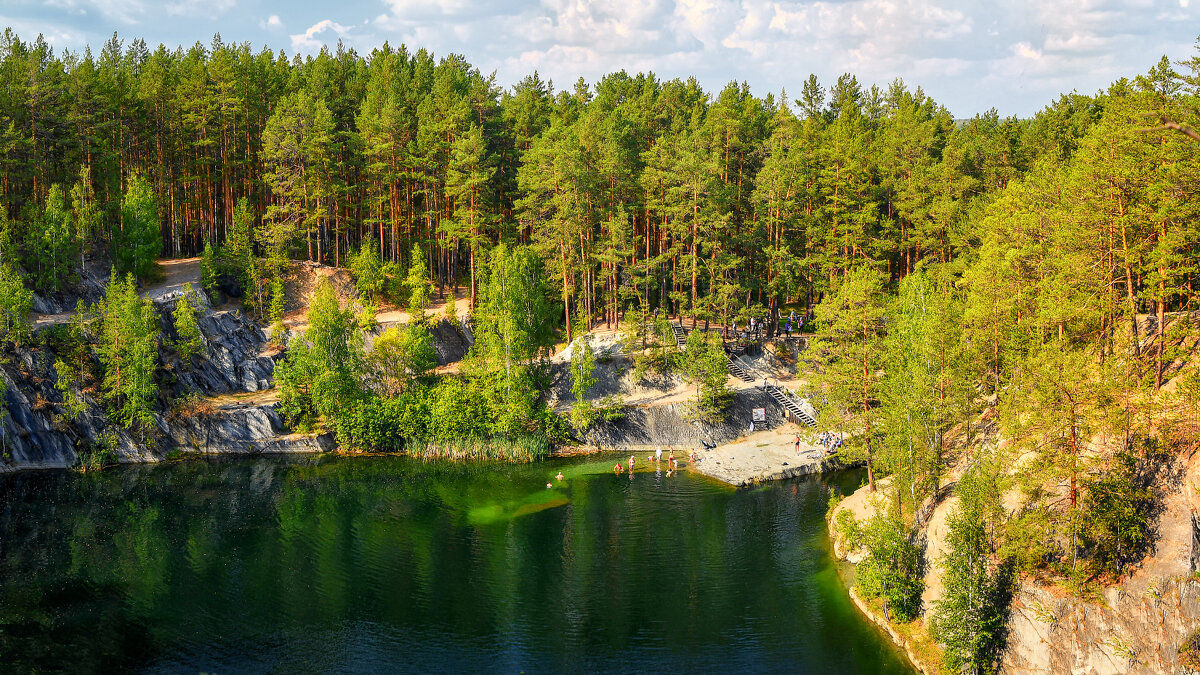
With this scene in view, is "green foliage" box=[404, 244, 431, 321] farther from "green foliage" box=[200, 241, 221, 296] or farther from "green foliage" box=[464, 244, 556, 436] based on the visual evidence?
"green foliage" box=[200, 241, 221, 296]

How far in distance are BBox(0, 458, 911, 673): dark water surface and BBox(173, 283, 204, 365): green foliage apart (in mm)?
10677

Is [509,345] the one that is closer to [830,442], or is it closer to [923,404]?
[830,442]

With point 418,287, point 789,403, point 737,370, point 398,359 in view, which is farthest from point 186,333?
point 789,403

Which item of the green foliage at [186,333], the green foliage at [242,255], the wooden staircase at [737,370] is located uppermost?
the green foliage at [242,255]

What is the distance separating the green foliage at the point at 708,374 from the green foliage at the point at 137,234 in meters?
46.0

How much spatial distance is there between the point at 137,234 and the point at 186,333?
1334 centimetres

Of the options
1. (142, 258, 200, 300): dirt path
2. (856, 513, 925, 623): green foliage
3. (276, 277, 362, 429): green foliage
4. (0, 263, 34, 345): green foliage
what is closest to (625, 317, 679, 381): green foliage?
(276, 277, 362, 429): green foliage

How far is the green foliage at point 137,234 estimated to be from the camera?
6831 cm

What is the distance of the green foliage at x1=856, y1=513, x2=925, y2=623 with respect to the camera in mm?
33438

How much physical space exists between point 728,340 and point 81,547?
158 ft

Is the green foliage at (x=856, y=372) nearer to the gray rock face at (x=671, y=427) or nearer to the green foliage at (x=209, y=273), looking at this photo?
the gray rock face at (x=671, y=427)

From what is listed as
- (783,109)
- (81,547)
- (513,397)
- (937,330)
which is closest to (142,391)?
(81,547)

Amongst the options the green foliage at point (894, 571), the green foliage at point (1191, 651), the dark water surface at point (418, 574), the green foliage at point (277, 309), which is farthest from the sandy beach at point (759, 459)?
the green foliage at point (277, 309)

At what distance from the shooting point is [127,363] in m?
56.5
